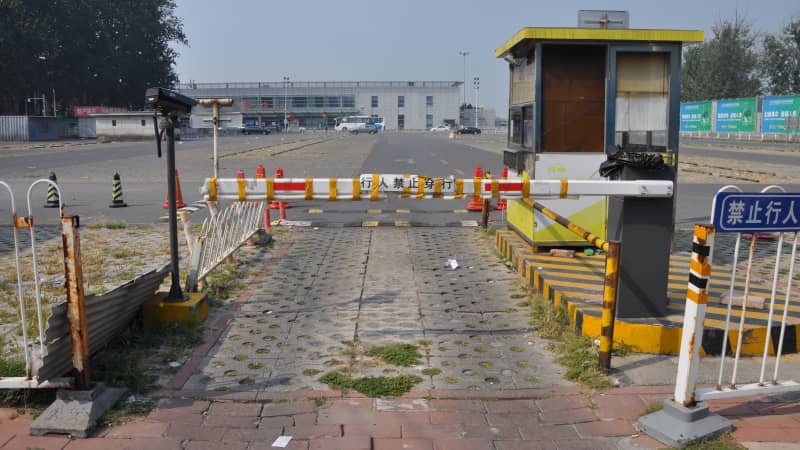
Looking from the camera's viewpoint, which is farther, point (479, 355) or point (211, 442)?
point (479, 355)

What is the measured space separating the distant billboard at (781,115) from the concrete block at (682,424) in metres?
51.3

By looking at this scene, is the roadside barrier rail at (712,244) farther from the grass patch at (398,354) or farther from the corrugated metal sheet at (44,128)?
the corrugated metal sheet at (44,128)

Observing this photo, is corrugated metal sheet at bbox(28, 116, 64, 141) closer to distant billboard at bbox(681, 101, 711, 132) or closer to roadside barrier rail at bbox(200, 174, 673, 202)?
roadside barrier rail at bbox(200, 174, 673, 202)

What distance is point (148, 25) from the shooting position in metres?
73.8

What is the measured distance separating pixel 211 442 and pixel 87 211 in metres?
11.6

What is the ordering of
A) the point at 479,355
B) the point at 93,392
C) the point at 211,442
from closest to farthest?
the point at 211,442, the point at 93,392, the point at 479,355

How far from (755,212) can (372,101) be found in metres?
129

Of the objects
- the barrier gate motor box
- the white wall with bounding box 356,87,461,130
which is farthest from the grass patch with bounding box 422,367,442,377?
the white wall with bounding box 356,87,461,130

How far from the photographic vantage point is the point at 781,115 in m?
50.0

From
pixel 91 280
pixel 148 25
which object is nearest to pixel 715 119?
pixel 148 25

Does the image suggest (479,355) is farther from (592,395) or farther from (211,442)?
(211,442)

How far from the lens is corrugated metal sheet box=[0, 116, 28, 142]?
53.3 metres

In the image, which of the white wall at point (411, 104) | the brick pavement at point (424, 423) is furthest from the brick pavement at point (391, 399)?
the white wall at point (411, 104)

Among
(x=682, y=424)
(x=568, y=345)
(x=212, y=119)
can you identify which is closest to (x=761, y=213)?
(x=682, y=424)
